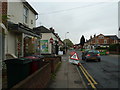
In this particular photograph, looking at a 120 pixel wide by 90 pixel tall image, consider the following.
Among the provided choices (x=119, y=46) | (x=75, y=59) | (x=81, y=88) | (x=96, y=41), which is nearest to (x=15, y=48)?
(x=75, y=59)

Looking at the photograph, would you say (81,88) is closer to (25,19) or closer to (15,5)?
(15,5)

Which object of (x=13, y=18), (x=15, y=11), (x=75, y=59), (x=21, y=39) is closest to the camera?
(x=13, y=18)

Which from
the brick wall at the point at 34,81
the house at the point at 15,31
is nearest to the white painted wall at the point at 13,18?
the house at the point at 15,31

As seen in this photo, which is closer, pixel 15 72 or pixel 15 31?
pixel 15 72

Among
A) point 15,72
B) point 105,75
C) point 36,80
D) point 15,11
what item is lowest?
point 105,75

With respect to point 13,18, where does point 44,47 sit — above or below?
below

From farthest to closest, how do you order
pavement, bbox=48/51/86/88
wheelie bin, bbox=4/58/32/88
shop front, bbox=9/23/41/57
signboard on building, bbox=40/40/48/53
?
signboard on building, bbox=40/40/48/53, shop front, bbox=9/23/41/57, pavement, bbox=48/51/86/88, wheelie bin, bbox=4/58/32/88

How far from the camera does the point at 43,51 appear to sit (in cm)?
2600

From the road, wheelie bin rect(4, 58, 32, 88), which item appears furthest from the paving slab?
wheelie bin rect(4, 58, 32, 88)

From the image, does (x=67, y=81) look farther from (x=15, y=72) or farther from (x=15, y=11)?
(x=15, y=11)

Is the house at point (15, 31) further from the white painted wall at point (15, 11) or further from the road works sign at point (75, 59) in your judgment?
the road works sign at point (75, 59)

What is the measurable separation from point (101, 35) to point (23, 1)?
67.1 m

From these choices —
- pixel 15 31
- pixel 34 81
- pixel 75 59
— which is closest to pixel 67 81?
pixel 34 81

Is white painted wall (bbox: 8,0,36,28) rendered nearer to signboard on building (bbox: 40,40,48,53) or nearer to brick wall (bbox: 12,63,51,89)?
brick wall (bbox: 12,63,51,89)
